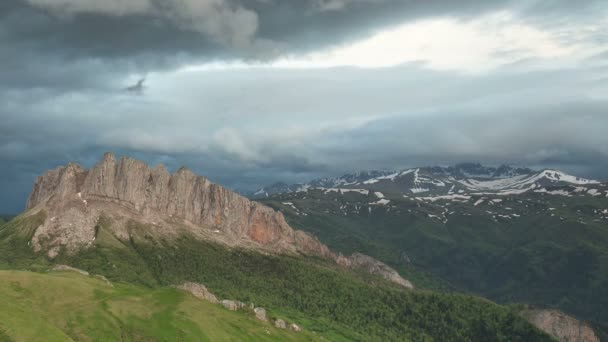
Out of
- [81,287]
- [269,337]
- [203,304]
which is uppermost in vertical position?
[81,287]

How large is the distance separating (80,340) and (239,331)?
62.9 metres

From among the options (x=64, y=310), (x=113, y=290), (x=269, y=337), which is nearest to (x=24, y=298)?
(x=64, y=310)

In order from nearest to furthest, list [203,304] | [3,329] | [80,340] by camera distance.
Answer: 1. [3,329]
2. [80,340]
3. [203,304]

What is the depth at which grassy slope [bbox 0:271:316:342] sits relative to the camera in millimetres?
117375

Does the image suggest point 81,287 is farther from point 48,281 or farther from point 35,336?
point 35,336

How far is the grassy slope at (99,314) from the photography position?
11738cm

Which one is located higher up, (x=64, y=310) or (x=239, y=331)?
(x=64, y=310)

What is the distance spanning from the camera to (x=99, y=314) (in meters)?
146

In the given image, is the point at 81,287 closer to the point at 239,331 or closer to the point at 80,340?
the point at 80,340

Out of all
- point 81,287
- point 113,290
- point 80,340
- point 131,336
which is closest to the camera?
point 80,340

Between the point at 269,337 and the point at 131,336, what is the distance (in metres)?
66.4

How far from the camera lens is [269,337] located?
195 m

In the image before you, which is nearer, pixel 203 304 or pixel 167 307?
pixel 167 307

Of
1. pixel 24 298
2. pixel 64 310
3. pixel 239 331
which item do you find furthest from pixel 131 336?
pixel 239 331
